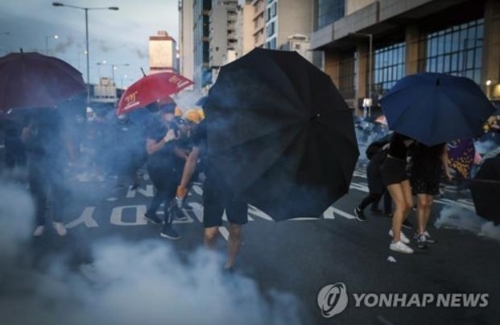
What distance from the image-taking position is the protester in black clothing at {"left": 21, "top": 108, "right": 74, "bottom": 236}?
5.32m

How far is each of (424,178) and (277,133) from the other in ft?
10.4

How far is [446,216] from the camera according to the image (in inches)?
286

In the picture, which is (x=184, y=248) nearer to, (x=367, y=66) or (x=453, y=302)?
(x=453, y=302)

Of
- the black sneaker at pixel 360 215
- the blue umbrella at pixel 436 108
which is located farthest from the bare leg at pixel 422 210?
the black sneaker at pixel 360 215

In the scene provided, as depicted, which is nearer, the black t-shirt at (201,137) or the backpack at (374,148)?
the black t-shirt at (201,137)

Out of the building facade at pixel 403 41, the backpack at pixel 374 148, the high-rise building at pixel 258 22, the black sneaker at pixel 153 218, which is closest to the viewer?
the black sneaker at pixel 153 218

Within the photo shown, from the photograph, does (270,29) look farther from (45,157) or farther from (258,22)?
(45,157)

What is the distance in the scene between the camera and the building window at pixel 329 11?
51553mm

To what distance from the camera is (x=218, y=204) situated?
3.88 m

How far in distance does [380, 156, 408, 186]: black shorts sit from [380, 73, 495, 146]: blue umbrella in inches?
19.3

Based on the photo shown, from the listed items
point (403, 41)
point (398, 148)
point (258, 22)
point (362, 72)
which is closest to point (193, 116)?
point (398, 148)

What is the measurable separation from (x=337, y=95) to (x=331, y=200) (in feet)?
2.04

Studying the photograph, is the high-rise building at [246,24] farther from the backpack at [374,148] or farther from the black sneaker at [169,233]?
the black sneaker at [169,233]

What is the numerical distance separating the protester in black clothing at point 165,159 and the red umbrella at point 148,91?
0.18 m
